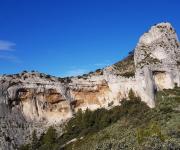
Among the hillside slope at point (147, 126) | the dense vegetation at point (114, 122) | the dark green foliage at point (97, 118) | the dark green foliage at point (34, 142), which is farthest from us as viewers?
the dark green foliage at point (34, 142)

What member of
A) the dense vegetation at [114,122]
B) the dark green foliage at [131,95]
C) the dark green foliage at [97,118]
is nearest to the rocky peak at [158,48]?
the dark green foliage at [131,95]

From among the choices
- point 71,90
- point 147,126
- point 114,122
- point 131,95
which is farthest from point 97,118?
point 147,126

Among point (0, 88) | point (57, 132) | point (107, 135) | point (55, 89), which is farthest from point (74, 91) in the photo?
point (107, 135)

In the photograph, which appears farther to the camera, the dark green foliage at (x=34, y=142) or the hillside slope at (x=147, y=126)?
the dark green foliage at (x=34, y=142)

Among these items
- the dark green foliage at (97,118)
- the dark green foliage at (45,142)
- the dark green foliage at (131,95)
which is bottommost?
the dark green foliage at (45,142)

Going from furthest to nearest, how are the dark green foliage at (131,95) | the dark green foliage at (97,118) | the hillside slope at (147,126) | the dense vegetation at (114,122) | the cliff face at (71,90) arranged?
the dark green foliage at (131,95)
the cliff face at (71,90)
the dark green foliage at (97,118)
the dense vegetation at (114,122)
the hillside slope at (147,126)

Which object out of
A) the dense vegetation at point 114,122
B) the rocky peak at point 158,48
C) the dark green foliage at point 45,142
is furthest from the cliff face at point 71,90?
the dense vegetation at point 114,122

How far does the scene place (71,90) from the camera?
3839 inches

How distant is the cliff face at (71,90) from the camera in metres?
89.4

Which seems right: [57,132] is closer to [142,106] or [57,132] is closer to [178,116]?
[142,106]

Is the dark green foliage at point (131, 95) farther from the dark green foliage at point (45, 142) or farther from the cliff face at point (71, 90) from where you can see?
the dark green foliage at point (45, 142)

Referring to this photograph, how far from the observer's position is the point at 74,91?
97812 mm

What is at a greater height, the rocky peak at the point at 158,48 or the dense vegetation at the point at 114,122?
the rocky peak at the point at 158,48

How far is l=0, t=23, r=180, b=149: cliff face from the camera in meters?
89.4
